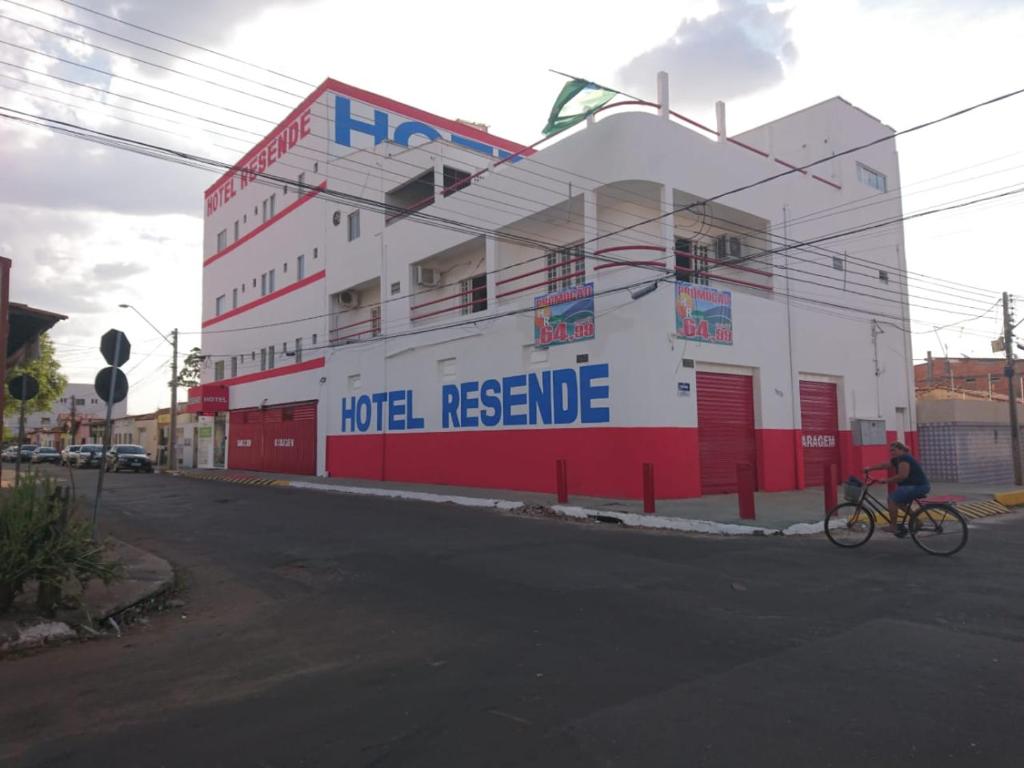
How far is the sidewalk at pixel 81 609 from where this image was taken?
6.00 metres

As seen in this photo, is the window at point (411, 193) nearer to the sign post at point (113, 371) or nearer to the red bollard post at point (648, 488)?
the red bollard post at point (648, 488)

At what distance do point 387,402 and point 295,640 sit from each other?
1905cm

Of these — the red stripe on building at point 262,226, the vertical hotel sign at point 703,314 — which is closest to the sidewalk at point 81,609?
the vertical hotel sign at point 703,314

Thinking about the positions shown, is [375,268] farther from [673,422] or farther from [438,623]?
[438,623]

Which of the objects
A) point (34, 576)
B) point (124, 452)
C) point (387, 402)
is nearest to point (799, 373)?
point (387, 402)

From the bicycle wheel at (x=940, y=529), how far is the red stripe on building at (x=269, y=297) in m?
24.7

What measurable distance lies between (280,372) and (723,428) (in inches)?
822

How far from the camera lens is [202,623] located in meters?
6.73

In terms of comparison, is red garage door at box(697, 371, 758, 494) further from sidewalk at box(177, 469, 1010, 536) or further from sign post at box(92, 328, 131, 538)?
sign post at box(92, 328, 131, 538)

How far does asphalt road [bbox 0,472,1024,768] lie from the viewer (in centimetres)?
377

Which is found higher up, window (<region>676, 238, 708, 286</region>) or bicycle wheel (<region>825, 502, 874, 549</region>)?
window (<region>676, 238, 708, 286</region>)

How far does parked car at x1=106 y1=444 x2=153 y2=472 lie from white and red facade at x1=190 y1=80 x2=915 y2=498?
9859 millimetres

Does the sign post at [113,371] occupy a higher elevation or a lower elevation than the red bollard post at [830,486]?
higher

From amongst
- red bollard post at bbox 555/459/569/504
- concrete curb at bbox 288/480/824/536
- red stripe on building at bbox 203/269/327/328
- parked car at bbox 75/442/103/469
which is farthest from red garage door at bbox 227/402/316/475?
red bollard post at bbox 555/459/569/504
